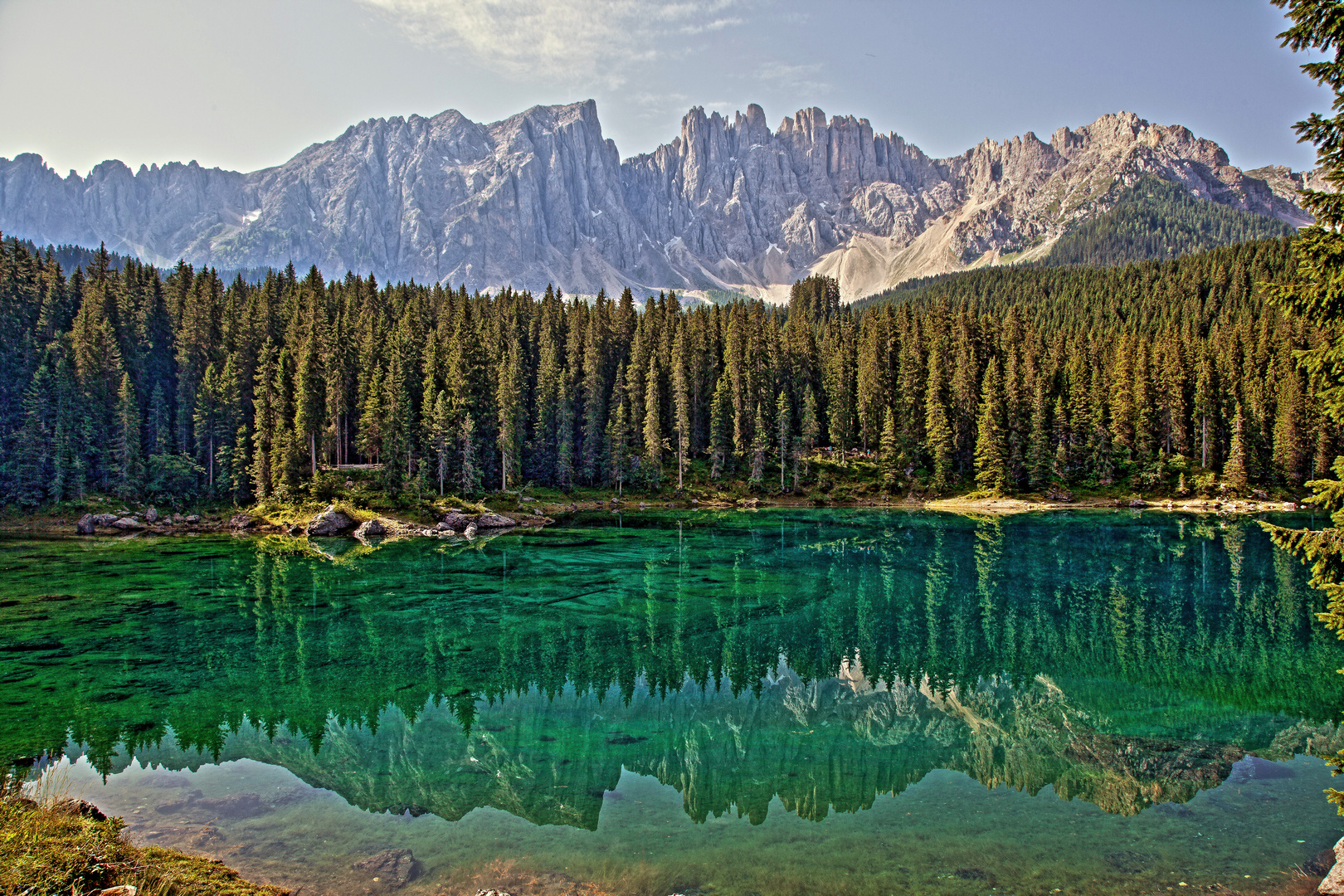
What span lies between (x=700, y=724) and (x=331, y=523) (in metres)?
56.7

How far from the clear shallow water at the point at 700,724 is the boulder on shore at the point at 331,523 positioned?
2145 cm

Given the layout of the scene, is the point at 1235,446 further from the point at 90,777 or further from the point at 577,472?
the point at 90,777

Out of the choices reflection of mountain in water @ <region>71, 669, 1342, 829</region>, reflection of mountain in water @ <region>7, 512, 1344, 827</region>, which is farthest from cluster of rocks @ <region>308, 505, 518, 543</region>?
reflection of mountain in water @ <region>71, 669, 1342, 829</region>

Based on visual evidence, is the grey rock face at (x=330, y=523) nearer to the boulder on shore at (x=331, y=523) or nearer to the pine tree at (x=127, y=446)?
the boulder on shore at (x=331, y=523)

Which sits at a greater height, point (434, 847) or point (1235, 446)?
point (1235, 446)

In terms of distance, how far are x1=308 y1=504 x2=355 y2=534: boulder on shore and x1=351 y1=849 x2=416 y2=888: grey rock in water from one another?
5945 centimetres

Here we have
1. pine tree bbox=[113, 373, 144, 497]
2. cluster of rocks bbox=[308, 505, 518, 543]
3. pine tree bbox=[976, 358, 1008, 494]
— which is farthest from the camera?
pine tree bbox=[976, 358, 1008, 494]

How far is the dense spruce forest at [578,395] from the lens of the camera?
75.2 meters

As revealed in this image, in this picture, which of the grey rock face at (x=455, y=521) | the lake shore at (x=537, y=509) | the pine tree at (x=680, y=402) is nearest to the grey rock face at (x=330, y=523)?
the lake shore at (x=537, y=509)

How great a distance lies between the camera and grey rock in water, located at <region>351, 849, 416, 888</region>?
12.7 m

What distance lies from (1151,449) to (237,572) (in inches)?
4126

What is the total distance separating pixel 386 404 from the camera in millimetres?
76312

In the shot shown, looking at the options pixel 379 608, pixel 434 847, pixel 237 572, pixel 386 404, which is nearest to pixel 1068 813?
pixel 434 847

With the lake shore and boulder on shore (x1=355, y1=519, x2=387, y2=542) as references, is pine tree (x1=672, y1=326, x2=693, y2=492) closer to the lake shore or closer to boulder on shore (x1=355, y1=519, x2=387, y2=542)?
the lake shore
